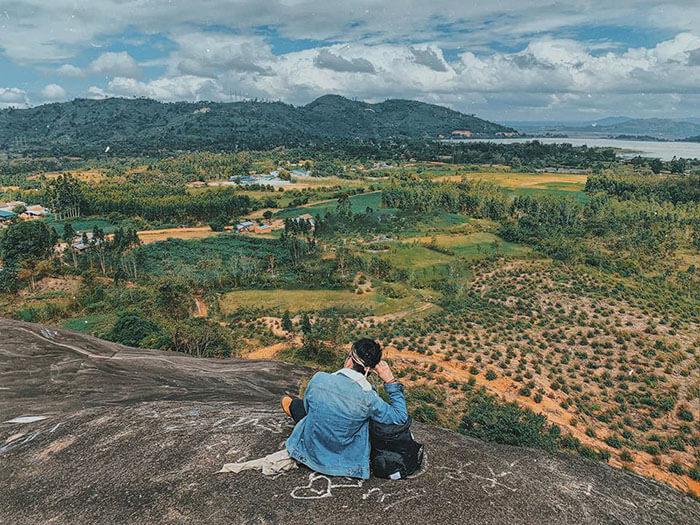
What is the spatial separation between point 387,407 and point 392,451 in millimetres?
1017

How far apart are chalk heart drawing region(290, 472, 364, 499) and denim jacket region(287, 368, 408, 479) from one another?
12 cm

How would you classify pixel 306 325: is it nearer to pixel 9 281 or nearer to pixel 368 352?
pixel 9 281

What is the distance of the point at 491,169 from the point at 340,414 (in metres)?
174

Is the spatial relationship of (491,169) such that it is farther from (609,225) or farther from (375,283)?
(375,283)

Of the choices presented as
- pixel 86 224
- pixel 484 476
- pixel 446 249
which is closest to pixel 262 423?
pixel 484 476

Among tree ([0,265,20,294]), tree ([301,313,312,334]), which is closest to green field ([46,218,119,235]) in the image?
tree ([0,265,20,294])

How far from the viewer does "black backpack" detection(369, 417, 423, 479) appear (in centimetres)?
775

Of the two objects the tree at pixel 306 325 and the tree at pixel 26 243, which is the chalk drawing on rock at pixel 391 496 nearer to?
the tree at pixel 306 325

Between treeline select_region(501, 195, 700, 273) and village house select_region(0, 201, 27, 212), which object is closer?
treeline select_region(501, 195, 700, 273)

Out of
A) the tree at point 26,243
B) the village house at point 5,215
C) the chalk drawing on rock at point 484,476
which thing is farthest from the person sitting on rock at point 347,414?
the village house at point 5,215

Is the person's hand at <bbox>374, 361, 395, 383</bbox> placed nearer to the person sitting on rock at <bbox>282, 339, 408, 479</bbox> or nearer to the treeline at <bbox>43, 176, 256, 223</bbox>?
the person sitting on rock at <bbox>282, 339, 408, 479</bbox>

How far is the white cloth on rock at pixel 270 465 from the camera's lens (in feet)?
27.1

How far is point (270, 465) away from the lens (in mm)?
8289

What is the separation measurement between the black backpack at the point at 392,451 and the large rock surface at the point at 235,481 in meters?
0.20
